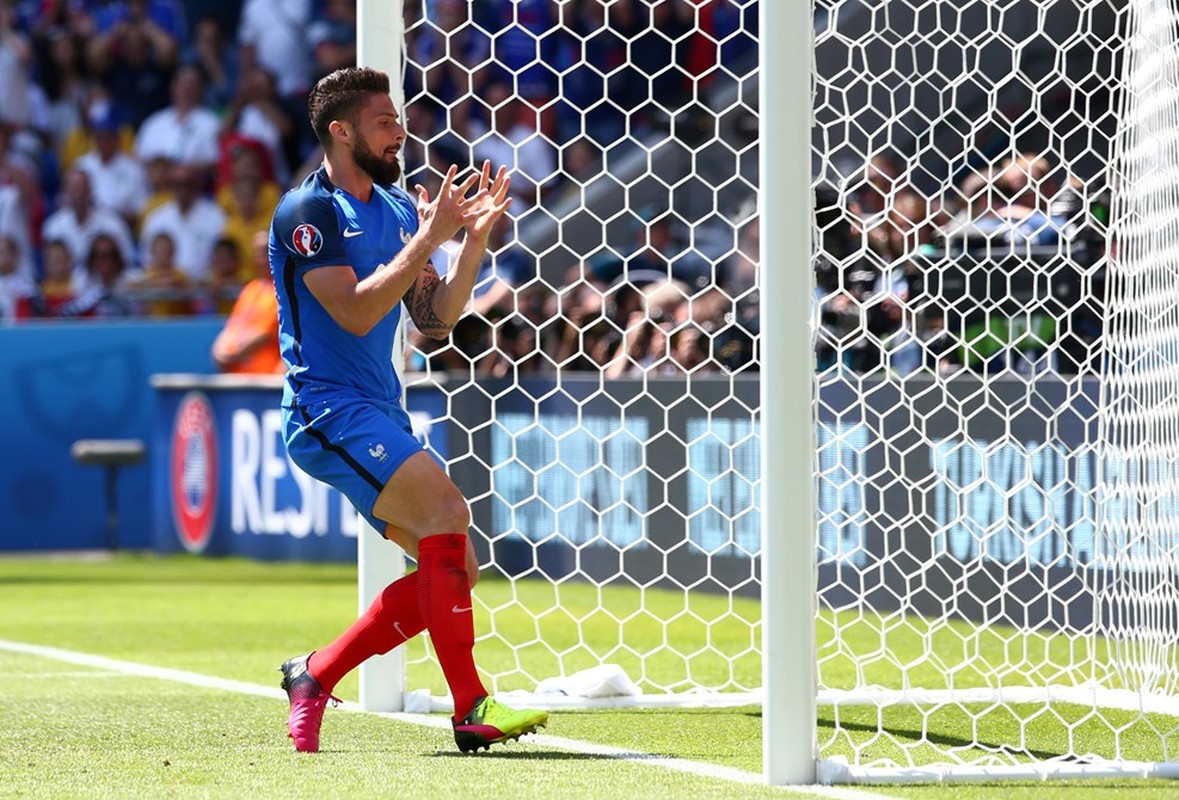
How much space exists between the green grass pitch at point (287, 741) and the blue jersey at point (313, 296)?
3.11 feet

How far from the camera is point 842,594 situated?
29.2 feet

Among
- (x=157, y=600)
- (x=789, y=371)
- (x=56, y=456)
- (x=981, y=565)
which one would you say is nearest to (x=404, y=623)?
(x=789, y=371)

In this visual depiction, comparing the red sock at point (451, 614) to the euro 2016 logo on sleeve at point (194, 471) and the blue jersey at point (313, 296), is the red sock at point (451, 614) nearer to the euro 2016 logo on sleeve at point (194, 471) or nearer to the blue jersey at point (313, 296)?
the blue jersey at point (313, 296)

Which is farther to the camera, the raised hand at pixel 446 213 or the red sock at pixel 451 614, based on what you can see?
the red sock at pixel 451 614

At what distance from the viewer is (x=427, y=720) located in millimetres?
6039

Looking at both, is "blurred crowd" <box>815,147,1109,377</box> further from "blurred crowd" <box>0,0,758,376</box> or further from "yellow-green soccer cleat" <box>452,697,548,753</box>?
"yellow-green soccer cleat" <box>452,697,548,753</box>

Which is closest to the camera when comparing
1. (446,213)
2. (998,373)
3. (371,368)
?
(446,213)

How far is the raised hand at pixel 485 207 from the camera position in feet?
17.1

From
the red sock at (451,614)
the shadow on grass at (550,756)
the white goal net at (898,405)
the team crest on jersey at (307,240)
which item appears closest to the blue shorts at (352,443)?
the red sock at (451,614)

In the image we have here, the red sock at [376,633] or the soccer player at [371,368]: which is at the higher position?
the soccer player at [371,368]

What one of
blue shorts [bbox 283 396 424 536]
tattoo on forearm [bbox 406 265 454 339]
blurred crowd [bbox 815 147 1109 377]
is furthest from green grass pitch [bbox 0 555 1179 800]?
blurred crowd [bbox 815 147 1109 377]

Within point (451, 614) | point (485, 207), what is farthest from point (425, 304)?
point (451, 614)

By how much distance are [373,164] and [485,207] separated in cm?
35

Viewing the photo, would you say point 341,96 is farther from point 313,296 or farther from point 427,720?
point 427,720
